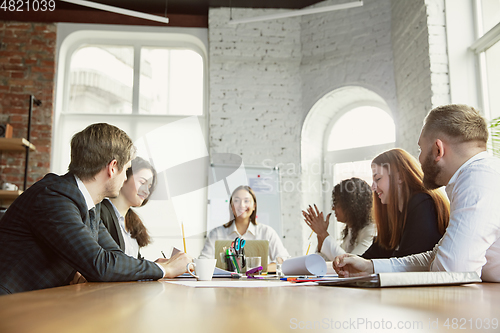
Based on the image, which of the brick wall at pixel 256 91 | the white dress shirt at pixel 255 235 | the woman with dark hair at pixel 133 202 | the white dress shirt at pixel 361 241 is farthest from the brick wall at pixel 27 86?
the white dress shirt at pixel 361 241

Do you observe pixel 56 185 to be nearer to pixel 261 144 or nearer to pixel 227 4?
pixel 261 144

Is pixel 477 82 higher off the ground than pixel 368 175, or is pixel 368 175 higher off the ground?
pixel 477 82

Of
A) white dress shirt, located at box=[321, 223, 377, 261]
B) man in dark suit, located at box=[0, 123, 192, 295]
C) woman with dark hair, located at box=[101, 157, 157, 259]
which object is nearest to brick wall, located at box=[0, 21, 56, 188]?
woman with dark hair, located at box=[101, 157, 157, 259]

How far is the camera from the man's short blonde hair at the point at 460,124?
133cm

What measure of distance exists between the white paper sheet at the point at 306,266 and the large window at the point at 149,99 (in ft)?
12.5

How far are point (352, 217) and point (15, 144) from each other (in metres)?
3.95

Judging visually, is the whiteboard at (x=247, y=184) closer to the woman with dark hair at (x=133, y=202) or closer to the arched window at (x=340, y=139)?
the arched window at (x=340, y=139)

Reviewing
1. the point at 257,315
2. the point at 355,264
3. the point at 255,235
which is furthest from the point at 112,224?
the point at 257,315

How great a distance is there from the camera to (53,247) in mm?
1235

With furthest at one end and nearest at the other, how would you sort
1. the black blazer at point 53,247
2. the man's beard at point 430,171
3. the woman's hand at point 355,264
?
the man's beard at point 430,171 → the woman's hand at point 355,264 → the black blazer at point 53,247

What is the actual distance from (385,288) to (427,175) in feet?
2.66

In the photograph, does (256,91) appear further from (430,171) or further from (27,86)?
(430,171)

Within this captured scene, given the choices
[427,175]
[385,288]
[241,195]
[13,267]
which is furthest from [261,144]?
[385,288]

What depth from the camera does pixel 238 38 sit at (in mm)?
5469
